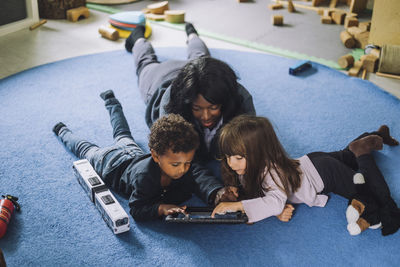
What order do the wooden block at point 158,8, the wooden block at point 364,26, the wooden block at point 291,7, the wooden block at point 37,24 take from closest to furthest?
the wooden block at point 364,26 → the wooden block at point 37,24 → the wooden block at point 158,8 → the wooden block at point 291,7

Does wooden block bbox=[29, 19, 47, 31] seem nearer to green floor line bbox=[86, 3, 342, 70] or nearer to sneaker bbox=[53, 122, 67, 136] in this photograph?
green floor line bbox=[86, 3, 342, 70]

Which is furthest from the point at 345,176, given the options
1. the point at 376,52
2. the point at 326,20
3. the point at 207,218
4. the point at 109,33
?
the point at 326,20

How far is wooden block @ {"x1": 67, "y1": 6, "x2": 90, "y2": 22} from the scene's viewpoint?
11.4 ft

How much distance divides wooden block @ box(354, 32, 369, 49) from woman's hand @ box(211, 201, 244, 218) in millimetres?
2105

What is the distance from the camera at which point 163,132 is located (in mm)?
1407

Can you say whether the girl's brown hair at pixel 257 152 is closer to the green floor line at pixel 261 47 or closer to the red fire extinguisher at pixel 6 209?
the red fire extinguisher at pixel 6 209

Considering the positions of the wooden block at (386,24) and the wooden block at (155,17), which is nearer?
the wooden block at (386,24)

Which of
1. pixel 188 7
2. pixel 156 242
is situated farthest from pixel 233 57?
pixel 156 242

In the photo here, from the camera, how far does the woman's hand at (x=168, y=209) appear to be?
1.47m

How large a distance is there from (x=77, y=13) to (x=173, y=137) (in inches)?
99.2

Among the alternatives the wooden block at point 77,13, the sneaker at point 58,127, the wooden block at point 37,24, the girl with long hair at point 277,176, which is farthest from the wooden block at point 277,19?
the sneaker at point 58,127

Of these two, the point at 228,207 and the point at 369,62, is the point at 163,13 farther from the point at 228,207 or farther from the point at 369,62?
the point at 228,207

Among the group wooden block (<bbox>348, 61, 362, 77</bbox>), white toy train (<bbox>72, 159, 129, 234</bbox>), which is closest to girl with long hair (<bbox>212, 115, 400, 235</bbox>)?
white toy train (<bbox>72, 159, 129, 234</bbox>)

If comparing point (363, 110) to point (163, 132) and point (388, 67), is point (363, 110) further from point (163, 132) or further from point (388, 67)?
point (163, 132)
